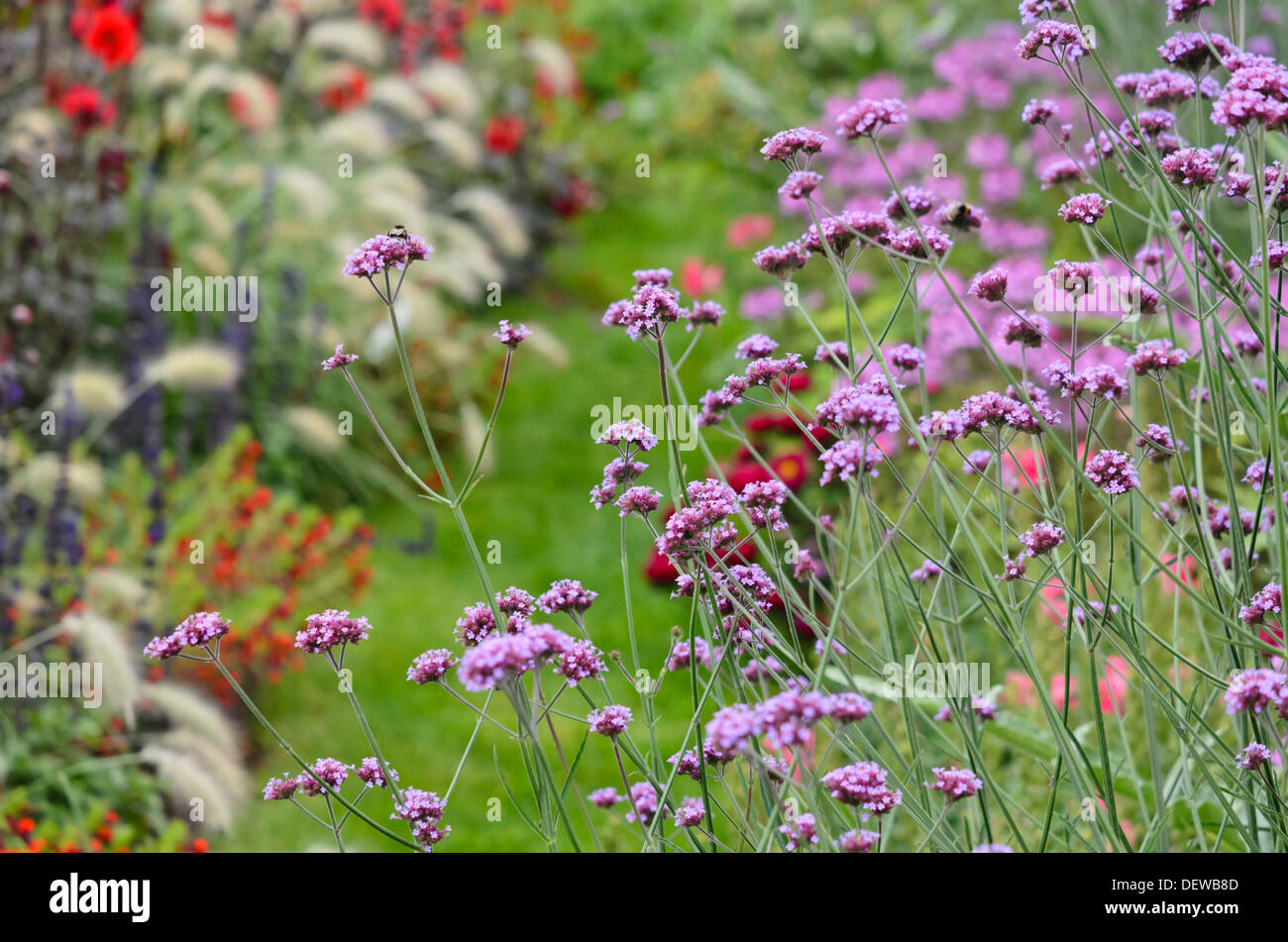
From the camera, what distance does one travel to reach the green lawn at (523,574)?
354cm

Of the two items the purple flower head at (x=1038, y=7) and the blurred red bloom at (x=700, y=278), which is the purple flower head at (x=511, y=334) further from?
the blurred red bloom at (x=700, y=278)

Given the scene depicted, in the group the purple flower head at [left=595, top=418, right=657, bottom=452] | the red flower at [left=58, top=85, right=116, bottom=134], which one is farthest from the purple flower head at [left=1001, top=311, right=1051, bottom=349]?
the red flower at [left=58, top=85, right=116, bottom=134]

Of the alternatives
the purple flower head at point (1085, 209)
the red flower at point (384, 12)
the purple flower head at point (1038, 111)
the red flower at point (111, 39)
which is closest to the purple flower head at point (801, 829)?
the purple flower head at point (1085, 209)

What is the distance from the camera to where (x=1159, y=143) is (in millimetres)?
1769

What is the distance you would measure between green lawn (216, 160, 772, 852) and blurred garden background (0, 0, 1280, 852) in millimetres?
18

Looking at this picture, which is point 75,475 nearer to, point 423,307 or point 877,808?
point 423,307

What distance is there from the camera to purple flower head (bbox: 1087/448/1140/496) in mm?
1363

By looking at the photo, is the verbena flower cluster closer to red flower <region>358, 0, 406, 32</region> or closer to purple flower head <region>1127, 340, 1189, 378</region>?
purple flower head <region>1127, 340, 1189, 378</region>

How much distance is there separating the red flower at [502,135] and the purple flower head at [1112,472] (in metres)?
6.58

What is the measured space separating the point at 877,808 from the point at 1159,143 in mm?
1201

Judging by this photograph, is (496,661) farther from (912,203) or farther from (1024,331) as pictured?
(912,203)

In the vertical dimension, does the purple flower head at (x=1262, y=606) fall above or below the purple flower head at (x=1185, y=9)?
below

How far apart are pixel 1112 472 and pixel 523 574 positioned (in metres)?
3.37

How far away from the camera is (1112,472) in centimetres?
138
